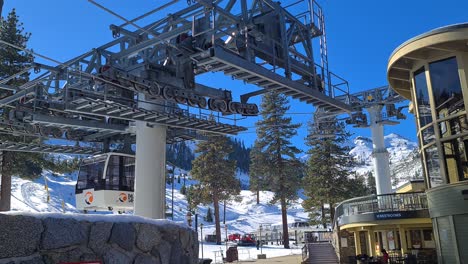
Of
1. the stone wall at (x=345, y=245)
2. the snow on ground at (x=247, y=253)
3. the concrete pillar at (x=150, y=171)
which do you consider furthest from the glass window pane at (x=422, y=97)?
the snow on ground at (x=247, y=253)

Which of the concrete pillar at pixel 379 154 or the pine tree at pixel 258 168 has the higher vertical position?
the pine tree at pixel 258 168

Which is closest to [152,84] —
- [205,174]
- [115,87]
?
[115,87]

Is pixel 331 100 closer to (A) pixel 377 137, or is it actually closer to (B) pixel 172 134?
(B) pixel 172 134

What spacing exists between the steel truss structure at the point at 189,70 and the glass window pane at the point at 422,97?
10.5 feet

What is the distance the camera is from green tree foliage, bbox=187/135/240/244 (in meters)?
58.4

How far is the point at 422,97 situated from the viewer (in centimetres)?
1789

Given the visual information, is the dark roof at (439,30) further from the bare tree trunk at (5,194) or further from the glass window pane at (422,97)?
the bare tree trunk at (5,194)

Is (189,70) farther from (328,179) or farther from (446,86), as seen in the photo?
(328,179)

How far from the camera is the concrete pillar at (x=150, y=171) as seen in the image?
1689cm

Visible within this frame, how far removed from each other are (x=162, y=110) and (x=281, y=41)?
5500 millimetres

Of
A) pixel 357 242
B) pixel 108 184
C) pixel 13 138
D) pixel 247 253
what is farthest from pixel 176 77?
pixel 247 253

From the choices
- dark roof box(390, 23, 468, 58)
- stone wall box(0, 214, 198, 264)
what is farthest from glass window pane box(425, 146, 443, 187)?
stone wall box(0, 214, 198, 264)

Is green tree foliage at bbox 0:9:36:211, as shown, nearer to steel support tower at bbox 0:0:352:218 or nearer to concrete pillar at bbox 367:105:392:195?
steel support tower at bbox 0:0:352:218

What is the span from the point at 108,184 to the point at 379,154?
2066cm
